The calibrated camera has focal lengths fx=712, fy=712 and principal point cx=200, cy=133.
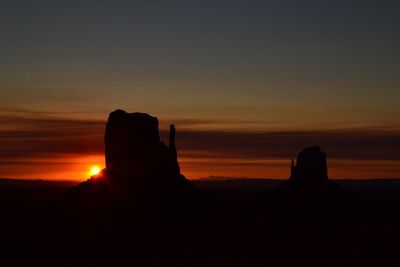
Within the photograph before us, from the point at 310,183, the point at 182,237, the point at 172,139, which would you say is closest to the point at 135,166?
the point at 172,139

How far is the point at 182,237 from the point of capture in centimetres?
8675

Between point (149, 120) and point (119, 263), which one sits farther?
point (149, 120)

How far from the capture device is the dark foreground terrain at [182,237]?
228ft

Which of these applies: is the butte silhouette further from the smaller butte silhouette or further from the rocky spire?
the smaller butte silhouette

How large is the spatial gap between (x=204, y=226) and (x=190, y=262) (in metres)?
29.9

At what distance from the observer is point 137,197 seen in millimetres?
100688

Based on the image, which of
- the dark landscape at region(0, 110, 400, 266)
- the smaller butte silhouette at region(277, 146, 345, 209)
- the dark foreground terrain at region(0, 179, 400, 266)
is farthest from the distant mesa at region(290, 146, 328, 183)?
the dark foreground terrain at region(0, 179, 400, 266)

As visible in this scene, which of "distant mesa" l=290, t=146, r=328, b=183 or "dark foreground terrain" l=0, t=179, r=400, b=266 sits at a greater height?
"distant mesa" l=290, t=146, r=328, b=183

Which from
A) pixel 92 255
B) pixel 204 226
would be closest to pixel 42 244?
pixel 92 255

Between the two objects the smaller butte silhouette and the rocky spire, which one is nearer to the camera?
the rocky spire

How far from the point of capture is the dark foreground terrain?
228ft

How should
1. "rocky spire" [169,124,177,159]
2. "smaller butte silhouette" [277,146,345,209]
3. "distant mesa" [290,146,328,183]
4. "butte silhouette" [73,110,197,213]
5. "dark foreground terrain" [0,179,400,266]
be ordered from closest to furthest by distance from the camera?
"dark foreground terrain" [0,179,400,266] < "butte silhouette" [73,110,197,213] < "rocky spire" [169,124,177,159] < "smaller butte silhouette" [277,146,345,209] < "distant mesa" [290,146,328,183]

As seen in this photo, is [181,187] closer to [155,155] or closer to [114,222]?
[155,155]

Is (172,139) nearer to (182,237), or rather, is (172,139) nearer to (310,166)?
(182,237)
